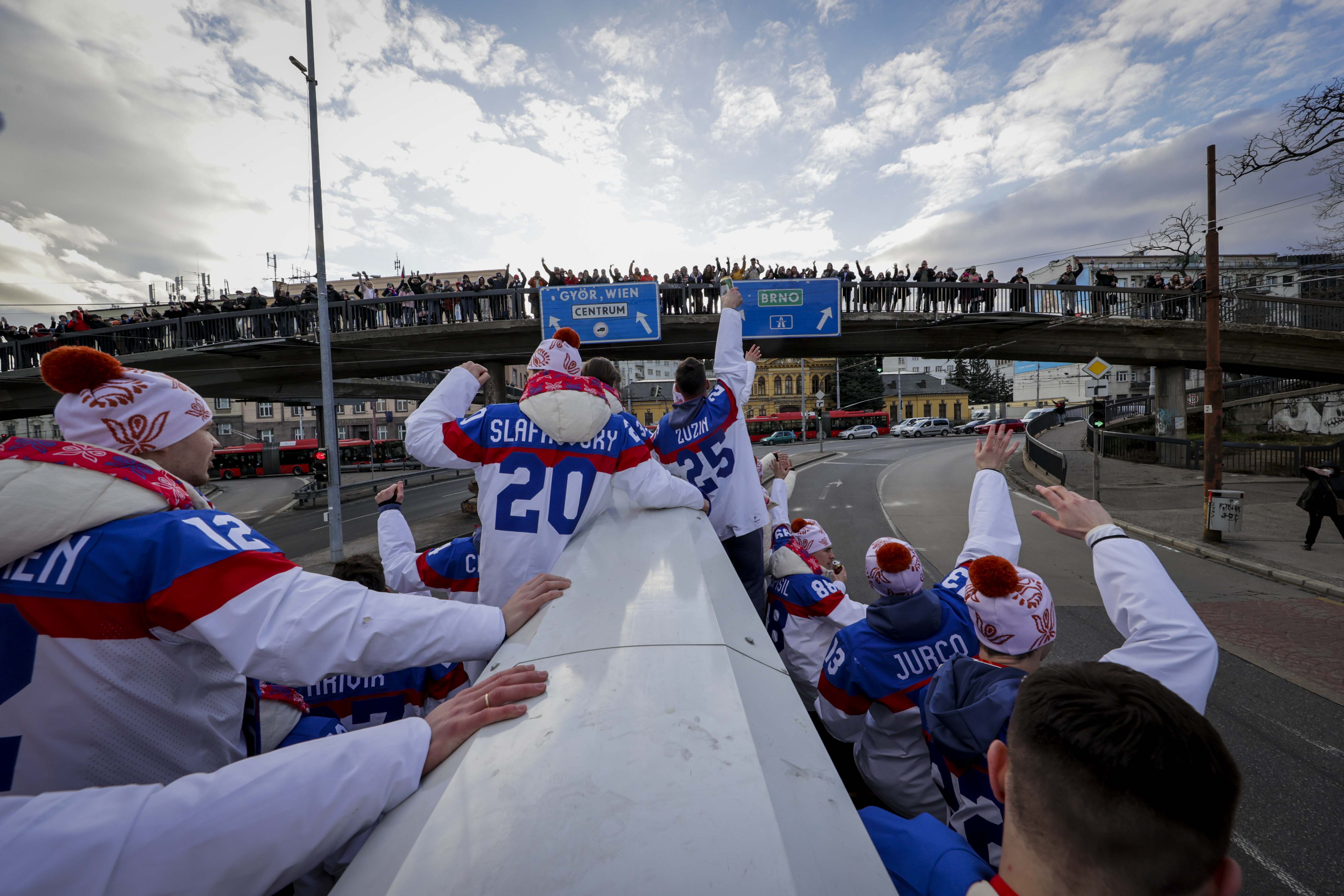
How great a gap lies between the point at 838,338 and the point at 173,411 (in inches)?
693

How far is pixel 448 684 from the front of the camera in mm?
2617

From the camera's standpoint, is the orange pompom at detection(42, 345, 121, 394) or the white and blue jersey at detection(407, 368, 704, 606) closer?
the orange pompom at detection(42, 345, 121, 394)

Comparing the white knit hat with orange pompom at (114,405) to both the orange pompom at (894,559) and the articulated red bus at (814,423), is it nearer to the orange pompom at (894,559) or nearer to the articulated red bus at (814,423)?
the orange pompom at (894,559)

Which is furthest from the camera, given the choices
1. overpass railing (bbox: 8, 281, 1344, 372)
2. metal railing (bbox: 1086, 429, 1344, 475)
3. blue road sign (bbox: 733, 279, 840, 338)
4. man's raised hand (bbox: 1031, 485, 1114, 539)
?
metal railing (bbox: 1086, 429, 1344, 475)

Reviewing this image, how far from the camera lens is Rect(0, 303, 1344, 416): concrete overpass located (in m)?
16.0

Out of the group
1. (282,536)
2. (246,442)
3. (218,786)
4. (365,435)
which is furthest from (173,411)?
(365,435)

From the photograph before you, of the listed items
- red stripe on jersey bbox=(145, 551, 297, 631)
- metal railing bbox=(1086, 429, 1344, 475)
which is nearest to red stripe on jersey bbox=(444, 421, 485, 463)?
red stripe on jersey bbox=(145, 551, 297, 631)

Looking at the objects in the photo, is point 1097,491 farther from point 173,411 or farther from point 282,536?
point 282,536

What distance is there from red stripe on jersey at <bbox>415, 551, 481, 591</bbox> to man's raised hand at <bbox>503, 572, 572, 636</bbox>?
5.55 feet

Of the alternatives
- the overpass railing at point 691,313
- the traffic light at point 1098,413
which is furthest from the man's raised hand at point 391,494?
the traffic light at point 1098,413

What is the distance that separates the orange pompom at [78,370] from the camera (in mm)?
1443

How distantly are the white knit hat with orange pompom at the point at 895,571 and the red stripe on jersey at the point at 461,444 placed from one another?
1916mm

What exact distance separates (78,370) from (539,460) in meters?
1.48

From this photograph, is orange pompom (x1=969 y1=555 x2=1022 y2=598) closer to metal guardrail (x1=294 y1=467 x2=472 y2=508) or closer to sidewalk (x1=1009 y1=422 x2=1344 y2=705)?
sidewalk (x1=1009 y1=422 x2=1344 y2=705)
